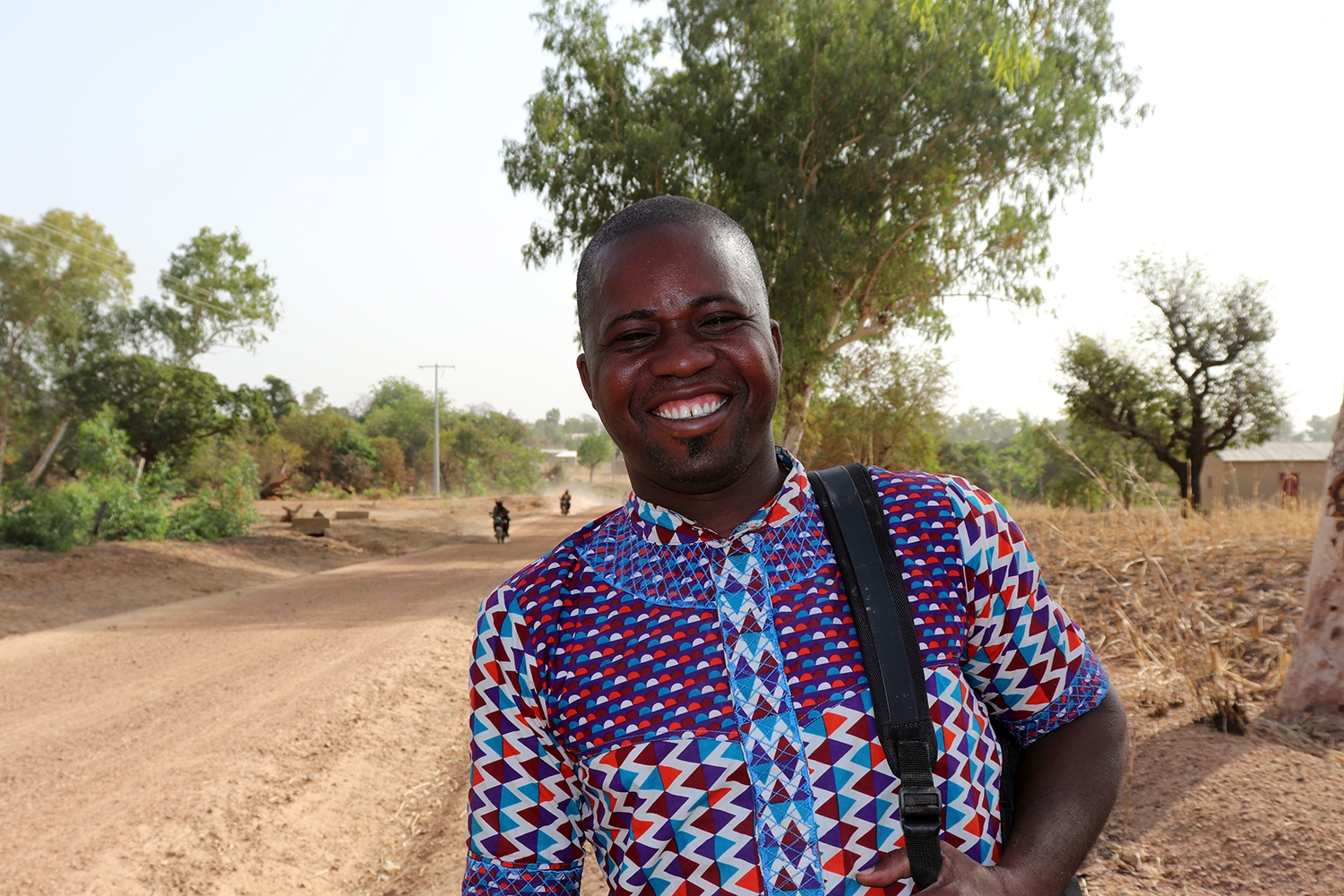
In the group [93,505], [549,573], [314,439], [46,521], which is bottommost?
[46,521]

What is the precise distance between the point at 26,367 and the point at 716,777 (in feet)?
108

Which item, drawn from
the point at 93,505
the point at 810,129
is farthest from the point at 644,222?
the point at 93,505

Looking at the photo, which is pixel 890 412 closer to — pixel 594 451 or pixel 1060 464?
pixel 1060 464

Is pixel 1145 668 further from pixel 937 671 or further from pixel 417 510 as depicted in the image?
pixel 417 510

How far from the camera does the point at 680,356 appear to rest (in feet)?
4.08

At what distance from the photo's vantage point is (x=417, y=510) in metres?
34.3

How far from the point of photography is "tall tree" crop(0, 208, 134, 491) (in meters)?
26.2

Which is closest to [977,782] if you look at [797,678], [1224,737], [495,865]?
[797,678]

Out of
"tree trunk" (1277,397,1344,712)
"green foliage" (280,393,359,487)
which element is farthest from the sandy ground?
"green foliage" (280,393,359,487)

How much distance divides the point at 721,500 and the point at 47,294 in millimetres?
32320

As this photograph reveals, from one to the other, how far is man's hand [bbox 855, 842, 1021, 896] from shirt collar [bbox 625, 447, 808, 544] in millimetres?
447

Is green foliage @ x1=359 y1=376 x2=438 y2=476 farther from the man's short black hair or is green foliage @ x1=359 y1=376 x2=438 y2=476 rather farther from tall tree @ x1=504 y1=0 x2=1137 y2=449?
the man's short black hair

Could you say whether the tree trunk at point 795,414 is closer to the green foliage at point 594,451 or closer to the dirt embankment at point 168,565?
the dirt embankment at point 168,565

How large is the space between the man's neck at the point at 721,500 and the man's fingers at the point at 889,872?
0.48 meters
